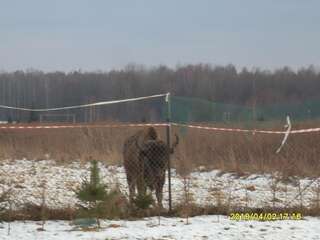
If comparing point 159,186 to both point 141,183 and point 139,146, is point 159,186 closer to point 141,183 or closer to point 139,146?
Result: point 141,183

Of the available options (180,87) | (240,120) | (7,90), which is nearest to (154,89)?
(180,87)

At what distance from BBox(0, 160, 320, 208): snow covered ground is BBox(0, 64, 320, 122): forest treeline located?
169 feet

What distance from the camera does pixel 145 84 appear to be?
285 feet

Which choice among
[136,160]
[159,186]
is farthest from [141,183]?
[136,160]

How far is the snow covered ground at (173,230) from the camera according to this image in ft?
27.6

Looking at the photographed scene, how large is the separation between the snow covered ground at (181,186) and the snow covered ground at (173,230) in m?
1.04

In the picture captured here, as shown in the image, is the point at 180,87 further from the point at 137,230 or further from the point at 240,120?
the point at 137,230

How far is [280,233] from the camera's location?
8969 millimetres

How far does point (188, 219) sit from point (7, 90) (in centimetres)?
8903

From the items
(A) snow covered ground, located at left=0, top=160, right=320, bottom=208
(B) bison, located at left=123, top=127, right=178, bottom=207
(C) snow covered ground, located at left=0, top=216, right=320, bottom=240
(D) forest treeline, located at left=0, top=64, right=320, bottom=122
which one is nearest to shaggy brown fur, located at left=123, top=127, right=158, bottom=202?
(B) bison, located at left=123, top=127, right=178, bottom=207

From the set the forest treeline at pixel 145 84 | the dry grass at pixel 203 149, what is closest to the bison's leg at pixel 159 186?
the dry grass at pixel 203 149

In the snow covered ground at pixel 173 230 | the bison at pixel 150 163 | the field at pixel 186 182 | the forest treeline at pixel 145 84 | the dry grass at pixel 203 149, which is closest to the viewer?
Answer: the snow covered ground at pixel 173 230

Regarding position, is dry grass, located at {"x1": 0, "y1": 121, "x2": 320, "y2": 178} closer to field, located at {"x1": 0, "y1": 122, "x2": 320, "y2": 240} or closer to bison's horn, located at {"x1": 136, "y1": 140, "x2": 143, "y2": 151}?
field, located at {"x1": 0, "y1": 122, "x2": 320, "y2": 240}

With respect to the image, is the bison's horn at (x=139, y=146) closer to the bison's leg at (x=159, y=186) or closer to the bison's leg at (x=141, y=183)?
the bison's leg at (x=141, y=183)
